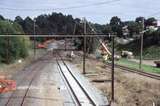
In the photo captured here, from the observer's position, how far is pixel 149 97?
84.4 ft

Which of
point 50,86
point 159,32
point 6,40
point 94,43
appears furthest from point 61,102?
point 159,32

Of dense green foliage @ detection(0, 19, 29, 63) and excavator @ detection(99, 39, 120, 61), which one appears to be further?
dense green foliage @ detection(0, 19, 29, 63)

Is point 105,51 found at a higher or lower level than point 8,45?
higher

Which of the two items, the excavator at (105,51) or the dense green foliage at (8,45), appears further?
the dense green foliage at (8,45)

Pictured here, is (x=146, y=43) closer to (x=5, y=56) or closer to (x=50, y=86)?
(x=5, y=56)

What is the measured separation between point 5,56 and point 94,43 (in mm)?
30161

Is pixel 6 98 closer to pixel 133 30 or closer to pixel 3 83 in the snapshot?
pixel 3 83

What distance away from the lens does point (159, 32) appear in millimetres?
130375

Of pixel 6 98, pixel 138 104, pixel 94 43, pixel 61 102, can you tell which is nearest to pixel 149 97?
pixel 138 104

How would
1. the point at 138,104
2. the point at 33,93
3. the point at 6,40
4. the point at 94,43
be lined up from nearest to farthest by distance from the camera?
the point at 138,104
the point at 33,93
the point at 6,40
the point at 94,43

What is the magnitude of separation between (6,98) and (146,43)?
113 metres

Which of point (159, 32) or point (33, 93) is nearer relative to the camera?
point (33, 93)

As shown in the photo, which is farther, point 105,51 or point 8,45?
point 8,45

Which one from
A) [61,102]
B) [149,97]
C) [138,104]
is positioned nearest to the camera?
[138,104]
